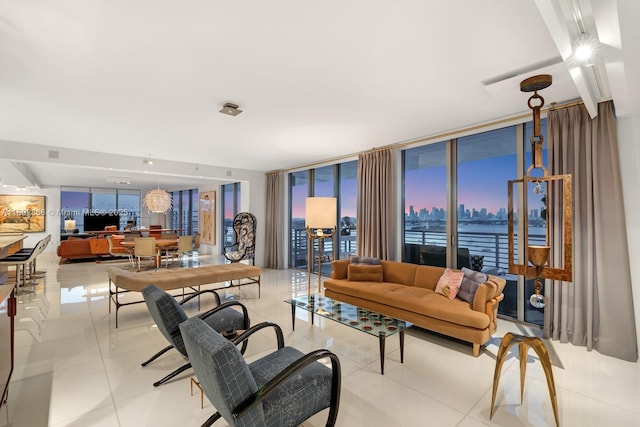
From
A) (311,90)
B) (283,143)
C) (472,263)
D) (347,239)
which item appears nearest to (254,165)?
(283,143)

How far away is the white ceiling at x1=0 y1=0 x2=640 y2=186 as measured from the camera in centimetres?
180

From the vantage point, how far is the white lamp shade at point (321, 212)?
419 centimetres

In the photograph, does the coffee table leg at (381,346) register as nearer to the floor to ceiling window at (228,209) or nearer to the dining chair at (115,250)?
the dining chair at (115,250)

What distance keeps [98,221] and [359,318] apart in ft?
42.4

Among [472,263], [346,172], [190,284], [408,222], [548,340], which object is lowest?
[548,340]

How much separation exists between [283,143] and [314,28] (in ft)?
9.95

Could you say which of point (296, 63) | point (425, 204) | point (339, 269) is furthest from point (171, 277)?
point (425, 204)

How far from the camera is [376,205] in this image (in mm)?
5086

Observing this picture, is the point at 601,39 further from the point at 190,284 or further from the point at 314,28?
the point at 190,284

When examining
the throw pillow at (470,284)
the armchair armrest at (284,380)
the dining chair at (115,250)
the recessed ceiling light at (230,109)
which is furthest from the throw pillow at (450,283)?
the dining chair at (115,250)

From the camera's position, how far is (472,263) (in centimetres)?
430

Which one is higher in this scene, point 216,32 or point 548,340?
point 216,32

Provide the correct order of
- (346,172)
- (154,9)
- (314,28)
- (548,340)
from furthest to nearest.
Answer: (346,172), (548,340), (314,28), (154,9)

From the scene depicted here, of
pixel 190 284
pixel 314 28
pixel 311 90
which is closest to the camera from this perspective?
pixel 314 28
